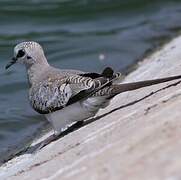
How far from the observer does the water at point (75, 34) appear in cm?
1166

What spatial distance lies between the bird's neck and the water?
1943 mm

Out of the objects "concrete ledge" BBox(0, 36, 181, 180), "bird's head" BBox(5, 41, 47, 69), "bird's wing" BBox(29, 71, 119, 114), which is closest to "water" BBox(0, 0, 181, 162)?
"bird's head" BBox(5, 41, 47, 69)

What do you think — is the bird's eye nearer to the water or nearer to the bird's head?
the bird's head

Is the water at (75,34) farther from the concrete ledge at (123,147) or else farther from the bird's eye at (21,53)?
the concrete ledge at (123,147)

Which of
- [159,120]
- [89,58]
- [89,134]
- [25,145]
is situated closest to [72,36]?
[89,58]

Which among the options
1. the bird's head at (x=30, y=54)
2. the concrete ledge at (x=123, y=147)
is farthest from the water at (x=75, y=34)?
the concrete ledge at (x=123, y=147)

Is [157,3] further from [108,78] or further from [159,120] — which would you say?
[159,120]

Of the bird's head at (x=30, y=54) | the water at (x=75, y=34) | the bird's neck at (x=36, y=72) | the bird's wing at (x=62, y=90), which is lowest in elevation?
the water at (x=75, y=34)

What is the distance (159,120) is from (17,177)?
1.47 metres

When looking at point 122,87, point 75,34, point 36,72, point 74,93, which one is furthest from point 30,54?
point 75,34

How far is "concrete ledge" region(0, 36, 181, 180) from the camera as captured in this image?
219 inches

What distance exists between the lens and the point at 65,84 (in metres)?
8.00

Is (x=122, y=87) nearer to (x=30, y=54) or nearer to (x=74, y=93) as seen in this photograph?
(x=74, y=93)

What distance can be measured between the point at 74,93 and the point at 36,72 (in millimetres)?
796
